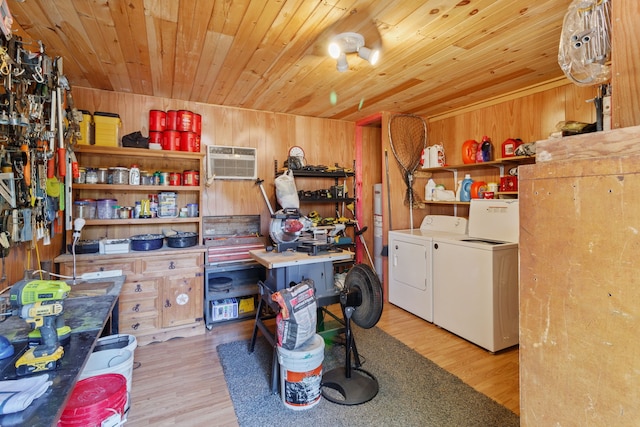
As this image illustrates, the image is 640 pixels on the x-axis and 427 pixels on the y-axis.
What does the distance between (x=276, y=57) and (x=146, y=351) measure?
2.61 m

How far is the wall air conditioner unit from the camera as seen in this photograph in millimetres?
3475

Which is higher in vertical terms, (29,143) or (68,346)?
(29,143)

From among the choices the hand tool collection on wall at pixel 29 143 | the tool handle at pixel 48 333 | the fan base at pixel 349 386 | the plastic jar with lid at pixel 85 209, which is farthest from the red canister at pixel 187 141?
the fan base at pixel 349 386

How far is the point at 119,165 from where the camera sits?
318cm

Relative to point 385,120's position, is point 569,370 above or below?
below

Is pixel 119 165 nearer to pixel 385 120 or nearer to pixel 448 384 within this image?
pixel 385 120

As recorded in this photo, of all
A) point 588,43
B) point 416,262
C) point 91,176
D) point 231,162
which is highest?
point 231,162

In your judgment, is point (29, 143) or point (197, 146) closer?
point (29, 143)

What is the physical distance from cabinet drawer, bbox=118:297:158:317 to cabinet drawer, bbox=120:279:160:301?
26 mm

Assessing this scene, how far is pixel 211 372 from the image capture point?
2.39 m

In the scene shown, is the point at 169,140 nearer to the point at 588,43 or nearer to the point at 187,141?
the point at 187,141

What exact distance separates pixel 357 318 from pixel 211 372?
1.18m

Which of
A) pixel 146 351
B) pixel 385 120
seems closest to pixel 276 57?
pixel 385 120

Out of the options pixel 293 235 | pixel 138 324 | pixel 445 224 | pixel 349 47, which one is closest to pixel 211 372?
pixel 138 324
